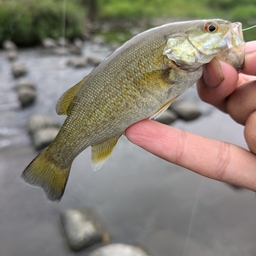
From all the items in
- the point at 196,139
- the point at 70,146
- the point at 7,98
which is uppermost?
the point at 196,139

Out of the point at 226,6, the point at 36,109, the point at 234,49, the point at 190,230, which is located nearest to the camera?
the point at 234,49

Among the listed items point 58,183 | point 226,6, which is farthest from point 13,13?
point 226,6

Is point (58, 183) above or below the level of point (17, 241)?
above

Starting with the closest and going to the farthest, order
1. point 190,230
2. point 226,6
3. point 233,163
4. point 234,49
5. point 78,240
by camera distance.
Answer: point 234,49 < point 233,163 < point 78,240 < point 190,230 < point 226,6

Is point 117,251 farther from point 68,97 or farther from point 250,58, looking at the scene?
point 250,58

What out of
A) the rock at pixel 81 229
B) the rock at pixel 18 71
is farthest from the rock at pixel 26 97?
the rock at pixel 81 229

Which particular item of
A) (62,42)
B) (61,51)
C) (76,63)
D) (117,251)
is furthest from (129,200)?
(62,42)

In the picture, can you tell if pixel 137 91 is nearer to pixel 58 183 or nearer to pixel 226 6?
pixel 58 183

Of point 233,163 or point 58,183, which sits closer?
point 233,163
